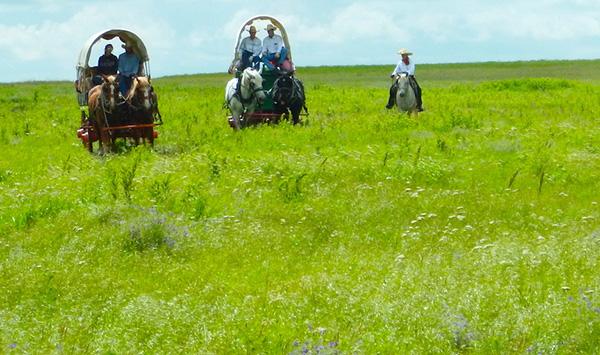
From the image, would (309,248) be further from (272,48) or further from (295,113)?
(272,48)

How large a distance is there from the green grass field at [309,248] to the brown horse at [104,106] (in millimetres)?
690

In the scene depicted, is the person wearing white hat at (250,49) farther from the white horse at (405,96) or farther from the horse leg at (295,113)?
the white horse at (405,96)

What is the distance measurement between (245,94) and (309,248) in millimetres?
12588

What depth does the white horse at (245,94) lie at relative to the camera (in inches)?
903

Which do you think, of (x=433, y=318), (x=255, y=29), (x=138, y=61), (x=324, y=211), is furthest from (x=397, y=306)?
(x=255, y=29)

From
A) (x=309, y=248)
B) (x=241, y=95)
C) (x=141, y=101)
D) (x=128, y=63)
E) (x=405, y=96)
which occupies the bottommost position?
(x=309, y=248)

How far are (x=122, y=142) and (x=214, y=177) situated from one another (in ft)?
26.0

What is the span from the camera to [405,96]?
2605 cm

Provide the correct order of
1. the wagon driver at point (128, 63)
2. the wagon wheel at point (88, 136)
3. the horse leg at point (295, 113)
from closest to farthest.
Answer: the wagon wheel at point (88, 136)
the wagon driver at point (128, 63)
the horse leg at point (295, 113)

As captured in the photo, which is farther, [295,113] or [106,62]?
[295,113]

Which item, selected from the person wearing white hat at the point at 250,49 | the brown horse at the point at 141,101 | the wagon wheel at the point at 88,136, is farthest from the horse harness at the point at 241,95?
the wagon wheel at the point at 88,136

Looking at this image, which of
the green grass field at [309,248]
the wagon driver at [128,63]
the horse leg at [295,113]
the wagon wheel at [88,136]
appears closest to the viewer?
the green grass field at [309,248]

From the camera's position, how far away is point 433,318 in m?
8.02

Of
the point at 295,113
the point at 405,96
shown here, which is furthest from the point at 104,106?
the point at 405,96
